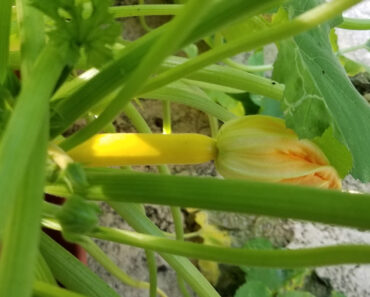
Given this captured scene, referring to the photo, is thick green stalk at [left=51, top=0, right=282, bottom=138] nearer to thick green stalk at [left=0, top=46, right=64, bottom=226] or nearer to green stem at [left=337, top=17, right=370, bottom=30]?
thick green stalk at [left=0, top=46, right=64, bottom=226]

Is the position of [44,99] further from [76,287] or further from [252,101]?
[252,101]

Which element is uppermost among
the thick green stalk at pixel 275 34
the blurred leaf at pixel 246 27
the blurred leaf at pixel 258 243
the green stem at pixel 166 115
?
the blurred leaf at pixel 246 27

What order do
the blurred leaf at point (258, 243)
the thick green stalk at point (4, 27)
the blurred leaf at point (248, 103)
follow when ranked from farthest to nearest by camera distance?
the blurred leaf at point (248, 103), the blurred leaf at point (258, 243), the thick green stalk at point (4, 27)

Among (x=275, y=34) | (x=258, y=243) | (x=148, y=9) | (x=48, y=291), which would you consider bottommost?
(x=48, y=291)

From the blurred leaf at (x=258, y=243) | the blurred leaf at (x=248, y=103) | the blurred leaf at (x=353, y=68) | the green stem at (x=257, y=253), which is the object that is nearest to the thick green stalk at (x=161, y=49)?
the green stem at (x=257, y=253)

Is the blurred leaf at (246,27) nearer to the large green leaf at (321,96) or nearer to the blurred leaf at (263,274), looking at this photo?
the large green leaf at (321,96)

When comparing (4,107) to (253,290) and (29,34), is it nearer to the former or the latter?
(29,34)

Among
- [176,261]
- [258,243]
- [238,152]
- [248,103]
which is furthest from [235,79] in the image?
[248,103]

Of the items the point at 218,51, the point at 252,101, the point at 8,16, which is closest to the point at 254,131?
the point at 218,51
